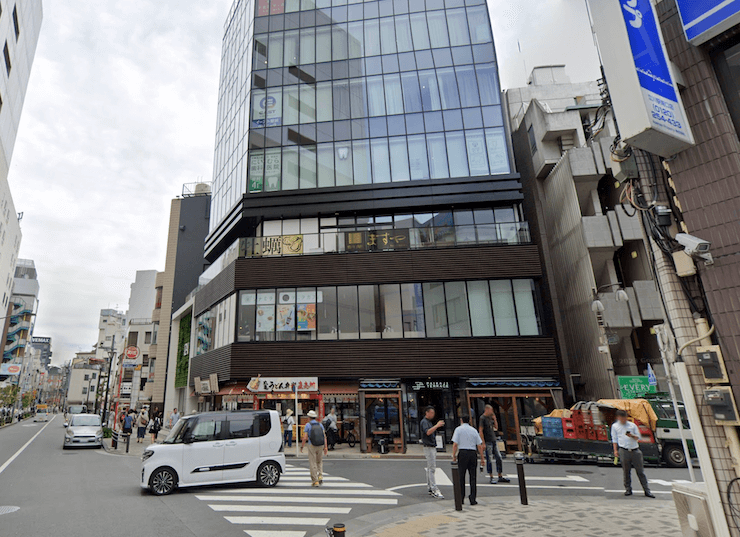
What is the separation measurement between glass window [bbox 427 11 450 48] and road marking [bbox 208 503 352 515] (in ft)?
91.8

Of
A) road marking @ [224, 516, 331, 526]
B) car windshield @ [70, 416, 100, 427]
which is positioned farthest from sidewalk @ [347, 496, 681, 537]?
car windshield @ [70, 416, 100, 427]

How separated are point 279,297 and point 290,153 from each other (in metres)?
9.57

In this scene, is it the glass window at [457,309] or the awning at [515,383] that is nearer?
the awning at [515,383]

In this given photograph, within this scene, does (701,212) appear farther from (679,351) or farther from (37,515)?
(37,515)

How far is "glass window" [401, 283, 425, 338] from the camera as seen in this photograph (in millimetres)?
22812

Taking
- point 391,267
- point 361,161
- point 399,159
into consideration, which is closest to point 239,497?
point 391,267

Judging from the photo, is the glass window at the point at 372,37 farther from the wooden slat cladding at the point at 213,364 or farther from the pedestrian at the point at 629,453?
the pedestrian at the point at 629,453

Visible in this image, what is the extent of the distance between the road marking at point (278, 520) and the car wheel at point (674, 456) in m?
11.9

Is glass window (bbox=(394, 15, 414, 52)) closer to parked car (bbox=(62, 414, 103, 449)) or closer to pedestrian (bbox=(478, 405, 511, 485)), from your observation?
pedestrian (bbox=(478, 405, 511, 485))

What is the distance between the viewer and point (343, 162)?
27.0 m

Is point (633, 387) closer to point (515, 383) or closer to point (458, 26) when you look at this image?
point (515, 383)

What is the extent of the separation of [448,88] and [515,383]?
18.2 metres

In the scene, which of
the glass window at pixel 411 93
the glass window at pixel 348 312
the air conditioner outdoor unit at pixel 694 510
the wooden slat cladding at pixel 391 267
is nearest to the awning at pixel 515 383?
the wooden slat cladding at pixel 391 267

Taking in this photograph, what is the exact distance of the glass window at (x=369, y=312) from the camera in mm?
23016
